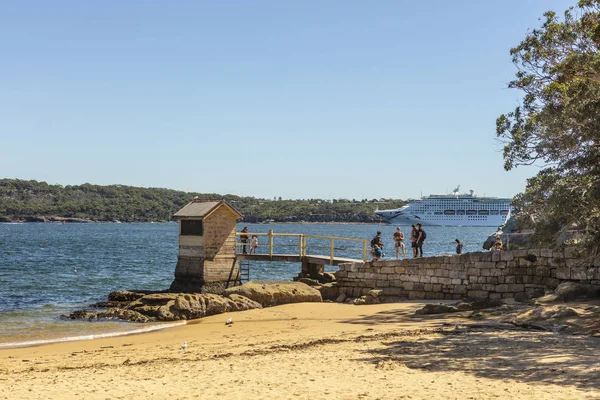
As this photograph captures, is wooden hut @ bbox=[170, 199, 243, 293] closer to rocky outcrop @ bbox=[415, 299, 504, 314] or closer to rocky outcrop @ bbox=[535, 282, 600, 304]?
rocky outcrop @ bbox=[415, 299, 504, 314]

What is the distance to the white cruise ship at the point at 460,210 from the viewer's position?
489ft

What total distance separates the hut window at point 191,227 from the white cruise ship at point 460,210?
128239 mm

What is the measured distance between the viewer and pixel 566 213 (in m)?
12.0

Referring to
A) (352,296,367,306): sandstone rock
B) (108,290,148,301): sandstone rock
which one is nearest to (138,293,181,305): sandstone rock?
(108,290,148,301): sandstone rock

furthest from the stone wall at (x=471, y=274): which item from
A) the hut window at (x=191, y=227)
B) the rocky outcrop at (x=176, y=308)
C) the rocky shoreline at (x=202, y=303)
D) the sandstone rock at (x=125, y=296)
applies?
the sandstone rock at (x=125, y=296)

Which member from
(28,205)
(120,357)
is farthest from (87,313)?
(28,205)

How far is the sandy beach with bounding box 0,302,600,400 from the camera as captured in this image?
8164 millimetres

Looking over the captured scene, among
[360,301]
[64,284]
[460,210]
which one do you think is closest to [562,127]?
[360,301]

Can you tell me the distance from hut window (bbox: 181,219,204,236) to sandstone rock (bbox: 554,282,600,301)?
13.0 m

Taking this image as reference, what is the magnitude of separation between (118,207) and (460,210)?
86.1m

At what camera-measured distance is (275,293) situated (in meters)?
19.4

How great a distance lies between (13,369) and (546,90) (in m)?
11.0

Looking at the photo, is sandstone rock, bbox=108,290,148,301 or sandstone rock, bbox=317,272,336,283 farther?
sandstone rock, bbox=317,272,336,283

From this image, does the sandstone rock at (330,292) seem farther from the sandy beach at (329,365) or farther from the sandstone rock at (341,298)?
the sandy beach at (329,365)
